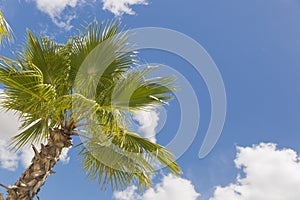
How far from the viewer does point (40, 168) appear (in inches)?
211

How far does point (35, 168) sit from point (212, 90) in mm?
3251

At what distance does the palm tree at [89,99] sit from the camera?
5.30m

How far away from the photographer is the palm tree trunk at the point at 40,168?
5.18 m

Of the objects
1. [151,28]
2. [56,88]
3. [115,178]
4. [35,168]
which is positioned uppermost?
[151,28]

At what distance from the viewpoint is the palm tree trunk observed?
5176 mm

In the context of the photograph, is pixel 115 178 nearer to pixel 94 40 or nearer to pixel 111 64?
pixel 111 64

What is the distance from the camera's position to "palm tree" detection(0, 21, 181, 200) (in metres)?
5.30

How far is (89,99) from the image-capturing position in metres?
5.34

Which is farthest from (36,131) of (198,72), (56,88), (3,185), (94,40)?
(198,72)

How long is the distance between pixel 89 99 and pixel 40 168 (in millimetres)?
1243

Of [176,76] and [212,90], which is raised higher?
[212,90]

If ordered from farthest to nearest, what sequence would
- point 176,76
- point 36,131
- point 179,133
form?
point 36,131, point 179,133, point 176,76

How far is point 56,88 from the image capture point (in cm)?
595

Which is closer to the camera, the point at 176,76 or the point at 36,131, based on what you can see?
the point at 176,76
